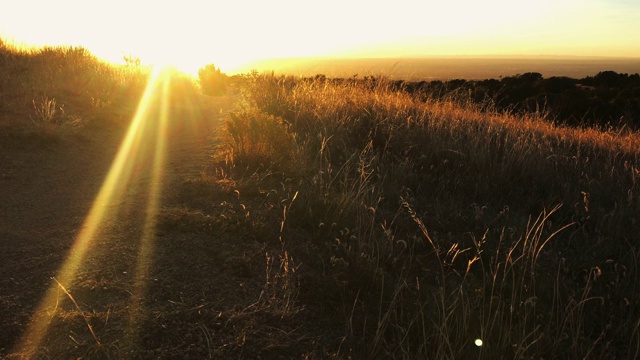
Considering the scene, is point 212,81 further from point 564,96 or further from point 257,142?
point 257,142

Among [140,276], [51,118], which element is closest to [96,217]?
[140,276]

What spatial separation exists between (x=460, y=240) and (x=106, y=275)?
2.71 m

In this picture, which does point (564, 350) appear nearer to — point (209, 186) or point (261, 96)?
point (209, 186)

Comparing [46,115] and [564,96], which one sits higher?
[46,115]

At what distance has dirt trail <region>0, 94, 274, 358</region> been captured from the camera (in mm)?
2410

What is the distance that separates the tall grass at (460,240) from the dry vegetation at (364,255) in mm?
19

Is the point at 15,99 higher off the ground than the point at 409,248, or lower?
higher

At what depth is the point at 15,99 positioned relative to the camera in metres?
7.65

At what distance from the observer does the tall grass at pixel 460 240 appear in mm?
2668

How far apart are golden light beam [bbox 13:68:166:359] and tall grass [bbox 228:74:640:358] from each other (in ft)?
4.61

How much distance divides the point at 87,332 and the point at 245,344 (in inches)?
31.0

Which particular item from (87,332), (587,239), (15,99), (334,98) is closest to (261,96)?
(334,98)

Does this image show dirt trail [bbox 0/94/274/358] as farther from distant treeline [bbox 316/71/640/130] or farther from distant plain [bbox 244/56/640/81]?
distant treeline [bbox 316/71/640/130]

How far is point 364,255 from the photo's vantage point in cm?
326
